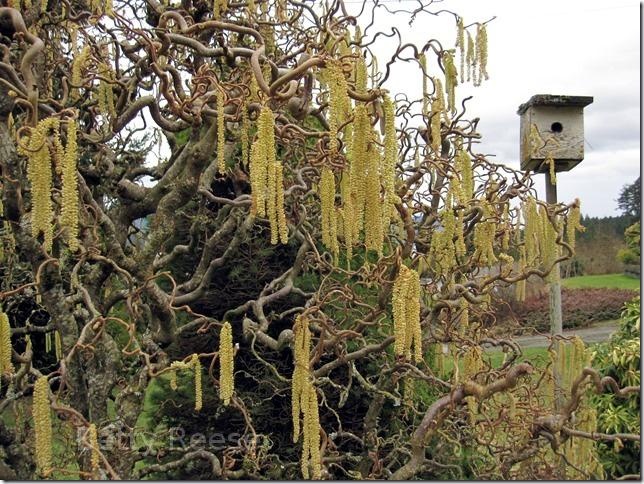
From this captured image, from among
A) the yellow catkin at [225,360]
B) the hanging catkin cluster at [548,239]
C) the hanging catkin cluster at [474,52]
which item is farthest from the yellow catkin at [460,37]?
the yellow catkin at [225,360]

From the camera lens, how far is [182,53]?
4.51 m

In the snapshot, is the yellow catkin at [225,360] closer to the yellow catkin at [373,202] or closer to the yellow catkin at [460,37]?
the yellow catkin at [373,202]

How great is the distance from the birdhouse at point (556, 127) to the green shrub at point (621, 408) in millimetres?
1390

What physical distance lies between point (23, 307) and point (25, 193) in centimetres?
357

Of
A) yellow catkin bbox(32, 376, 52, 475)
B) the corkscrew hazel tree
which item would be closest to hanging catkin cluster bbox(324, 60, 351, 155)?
the corkscrew hazel tree

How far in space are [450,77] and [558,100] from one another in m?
1.68

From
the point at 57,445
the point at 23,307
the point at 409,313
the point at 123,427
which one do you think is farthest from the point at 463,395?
the point at 23,307

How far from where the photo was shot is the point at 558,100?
16.1ft

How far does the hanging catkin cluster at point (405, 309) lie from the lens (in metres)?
1.98

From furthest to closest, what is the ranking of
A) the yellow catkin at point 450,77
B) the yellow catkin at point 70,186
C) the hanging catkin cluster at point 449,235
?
the yellow catkin at point 450,77, the hanging catkin cluster at point 449,235, the yellow catkin at point 70,186

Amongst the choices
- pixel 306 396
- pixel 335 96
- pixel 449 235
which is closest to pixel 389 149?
pixel 335 96

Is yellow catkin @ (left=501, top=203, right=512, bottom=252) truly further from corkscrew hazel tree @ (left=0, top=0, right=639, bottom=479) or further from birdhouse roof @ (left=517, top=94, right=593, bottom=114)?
birdhouse roof @ (left=517, top=94, right=593, bottom=114)

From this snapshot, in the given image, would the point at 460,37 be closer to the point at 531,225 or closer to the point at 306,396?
the point at 531,225

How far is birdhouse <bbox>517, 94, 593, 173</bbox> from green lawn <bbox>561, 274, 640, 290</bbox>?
13.8 m
